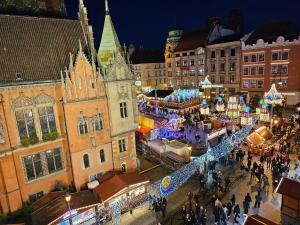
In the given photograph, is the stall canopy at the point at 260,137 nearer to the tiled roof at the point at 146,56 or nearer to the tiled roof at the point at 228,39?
the tiled roof at the point at 228,39

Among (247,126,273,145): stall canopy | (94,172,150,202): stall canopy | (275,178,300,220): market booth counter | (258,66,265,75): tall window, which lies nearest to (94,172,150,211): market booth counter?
(94,172,150,202): stall canopy

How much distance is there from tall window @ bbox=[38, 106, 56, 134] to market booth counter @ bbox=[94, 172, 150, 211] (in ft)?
23.6

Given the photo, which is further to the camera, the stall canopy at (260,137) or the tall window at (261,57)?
the tall window at (261,57)

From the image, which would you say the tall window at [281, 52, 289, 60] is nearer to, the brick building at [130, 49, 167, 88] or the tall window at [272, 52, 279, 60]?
the tall window at [272, 52, 279, 60]

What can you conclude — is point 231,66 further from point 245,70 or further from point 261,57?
point 261,57

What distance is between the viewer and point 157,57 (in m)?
80.8

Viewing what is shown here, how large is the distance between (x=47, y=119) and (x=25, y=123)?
6.04 feet

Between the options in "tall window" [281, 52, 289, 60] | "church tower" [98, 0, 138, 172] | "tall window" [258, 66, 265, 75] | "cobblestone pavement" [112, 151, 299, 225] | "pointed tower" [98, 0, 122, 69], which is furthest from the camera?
"tall window" [258, 66, 265, 75]

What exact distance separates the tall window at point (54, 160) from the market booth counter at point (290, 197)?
19557 mm

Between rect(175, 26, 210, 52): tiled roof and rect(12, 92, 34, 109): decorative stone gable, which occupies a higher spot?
rect(175, 26, 210, 52): tiled roof

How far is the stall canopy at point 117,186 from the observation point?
61.1 feet

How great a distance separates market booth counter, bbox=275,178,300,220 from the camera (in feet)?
53.7

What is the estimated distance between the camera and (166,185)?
59.7 ft

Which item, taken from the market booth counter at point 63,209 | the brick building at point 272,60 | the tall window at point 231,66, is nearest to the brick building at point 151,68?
the tall window at point 231,66
